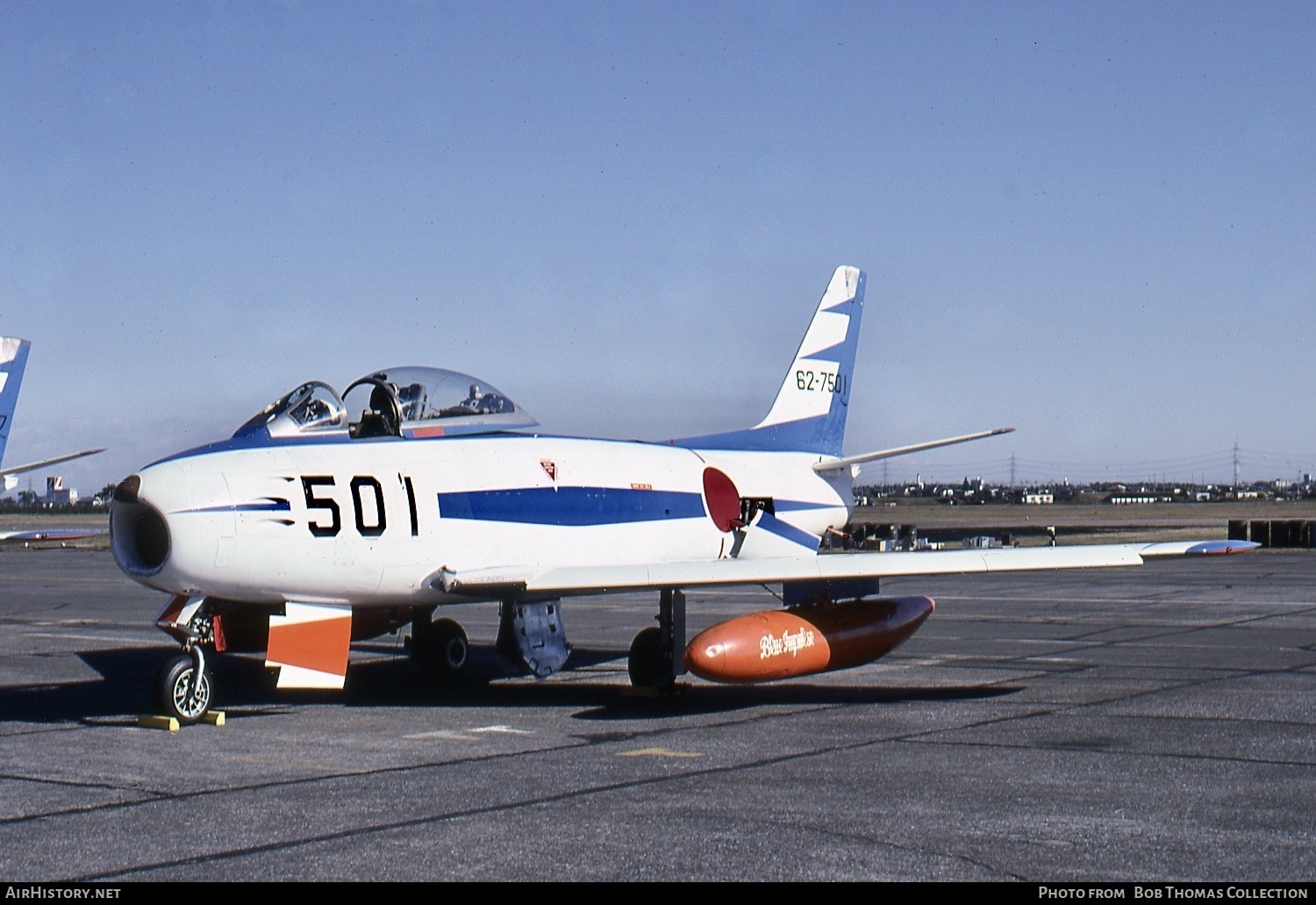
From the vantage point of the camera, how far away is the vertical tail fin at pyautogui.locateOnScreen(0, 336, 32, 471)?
790 inches

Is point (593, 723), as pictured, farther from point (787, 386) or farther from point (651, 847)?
point (787, 386)

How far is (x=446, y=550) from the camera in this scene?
39.4 ft

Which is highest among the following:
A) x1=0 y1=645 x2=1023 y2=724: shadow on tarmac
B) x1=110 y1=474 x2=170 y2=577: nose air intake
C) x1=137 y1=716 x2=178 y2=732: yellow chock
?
x1=110 y1=474 x2=170 y2=577: nose air intake

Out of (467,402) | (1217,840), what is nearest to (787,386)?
(467,402)

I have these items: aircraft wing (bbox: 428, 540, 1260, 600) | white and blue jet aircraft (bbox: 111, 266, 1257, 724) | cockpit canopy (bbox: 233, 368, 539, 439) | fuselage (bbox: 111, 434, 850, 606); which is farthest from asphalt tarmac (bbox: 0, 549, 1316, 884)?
cockpit canopy (bbox: 233, 368, 539, 439)

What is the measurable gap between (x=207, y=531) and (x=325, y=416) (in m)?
1.69

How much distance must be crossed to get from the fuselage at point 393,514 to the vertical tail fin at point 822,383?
2.48 metres

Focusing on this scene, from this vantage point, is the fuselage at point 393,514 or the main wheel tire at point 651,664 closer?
the fuselage at point 393,514

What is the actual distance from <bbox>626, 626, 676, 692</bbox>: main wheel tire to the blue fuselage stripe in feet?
4.35

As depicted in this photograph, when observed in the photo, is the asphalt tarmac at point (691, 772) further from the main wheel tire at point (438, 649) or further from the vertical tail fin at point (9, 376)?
the vertical tail fin at point (9, 376)

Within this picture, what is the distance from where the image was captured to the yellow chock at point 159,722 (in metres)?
10.7

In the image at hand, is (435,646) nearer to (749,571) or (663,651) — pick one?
(663,651)

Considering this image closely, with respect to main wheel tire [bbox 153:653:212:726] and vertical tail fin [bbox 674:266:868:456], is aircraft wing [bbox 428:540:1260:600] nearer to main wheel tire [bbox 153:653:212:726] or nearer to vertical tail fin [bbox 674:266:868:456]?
main wheel tire [bbox 153:653:212:726]

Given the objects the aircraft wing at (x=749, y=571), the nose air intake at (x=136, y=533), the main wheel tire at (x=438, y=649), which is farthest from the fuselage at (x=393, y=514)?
the main wheel tire at (x=438, y=649)
